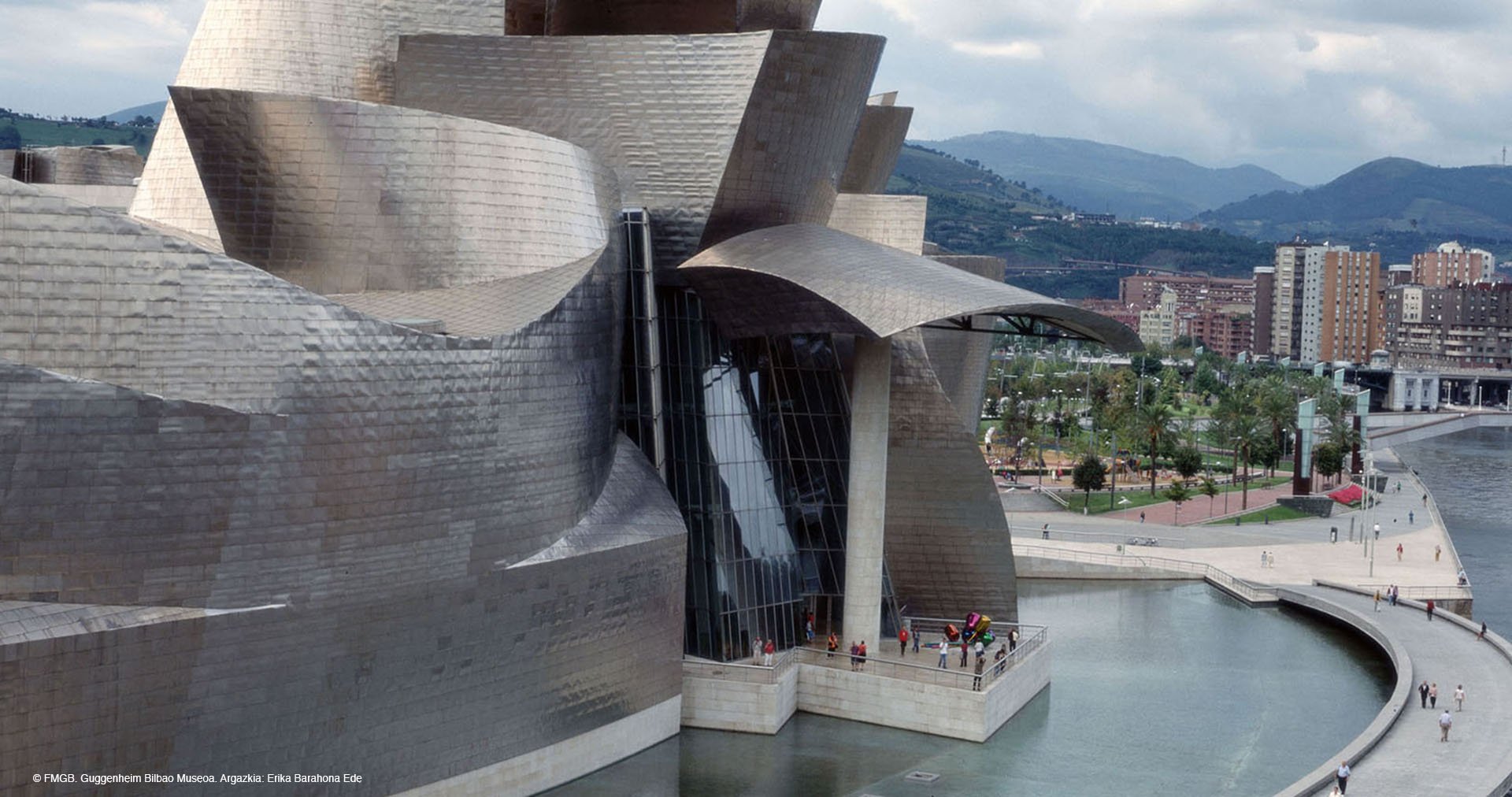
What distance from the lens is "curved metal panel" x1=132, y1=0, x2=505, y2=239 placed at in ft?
126

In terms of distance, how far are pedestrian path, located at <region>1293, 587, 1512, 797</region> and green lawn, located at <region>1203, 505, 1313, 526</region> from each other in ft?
82.1

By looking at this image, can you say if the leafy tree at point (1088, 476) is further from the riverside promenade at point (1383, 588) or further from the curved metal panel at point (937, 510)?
the curved metal panel at point (937, 510)

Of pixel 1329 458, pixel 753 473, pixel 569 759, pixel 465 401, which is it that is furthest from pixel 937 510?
pixel 1329 458

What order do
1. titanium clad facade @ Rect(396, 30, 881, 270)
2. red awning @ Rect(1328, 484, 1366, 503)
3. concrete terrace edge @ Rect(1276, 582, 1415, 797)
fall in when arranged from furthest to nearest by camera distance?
red awning @ Rect(1328, 484, 1366, 503) → titanium clad facade @ Rect(396, 30, 881, 270) → concrete terrace edge @ Rect(1276, 582, 1415, 797)

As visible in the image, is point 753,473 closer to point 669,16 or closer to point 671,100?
point 671,100

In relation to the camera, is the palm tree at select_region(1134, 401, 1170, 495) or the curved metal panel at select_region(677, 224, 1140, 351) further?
the palm tree at select_region(1134, 401, 1170, 495)

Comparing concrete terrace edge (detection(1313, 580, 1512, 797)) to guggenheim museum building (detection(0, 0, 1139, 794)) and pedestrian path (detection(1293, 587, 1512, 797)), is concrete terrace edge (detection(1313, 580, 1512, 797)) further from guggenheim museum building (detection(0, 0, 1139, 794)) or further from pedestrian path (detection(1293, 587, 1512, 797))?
guggenheim museum building (detection(0, 0, 1139, 794))

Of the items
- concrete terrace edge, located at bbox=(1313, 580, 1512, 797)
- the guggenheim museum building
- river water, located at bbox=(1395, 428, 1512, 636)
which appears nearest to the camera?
the guggenheim museum building

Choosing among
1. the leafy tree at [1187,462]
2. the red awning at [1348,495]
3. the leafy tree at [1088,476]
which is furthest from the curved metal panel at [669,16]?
the red awning at [1348,495]

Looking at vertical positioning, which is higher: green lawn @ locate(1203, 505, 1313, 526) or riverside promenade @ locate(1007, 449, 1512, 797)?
riverside promenade @ locate(1007, 449, 1512, 797)

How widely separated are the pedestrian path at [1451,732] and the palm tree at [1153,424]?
35409 mm

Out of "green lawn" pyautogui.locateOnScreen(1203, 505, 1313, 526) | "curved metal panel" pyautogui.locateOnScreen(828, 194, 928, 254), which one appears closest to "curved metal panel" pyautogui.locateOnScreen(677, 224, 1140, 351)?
"curved metal panel" pyautogui.locateOnScreen(828, 194, 928, 254)

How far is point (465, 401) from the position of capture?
29.8 metres

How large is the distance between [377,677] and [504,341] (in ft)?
20.9
